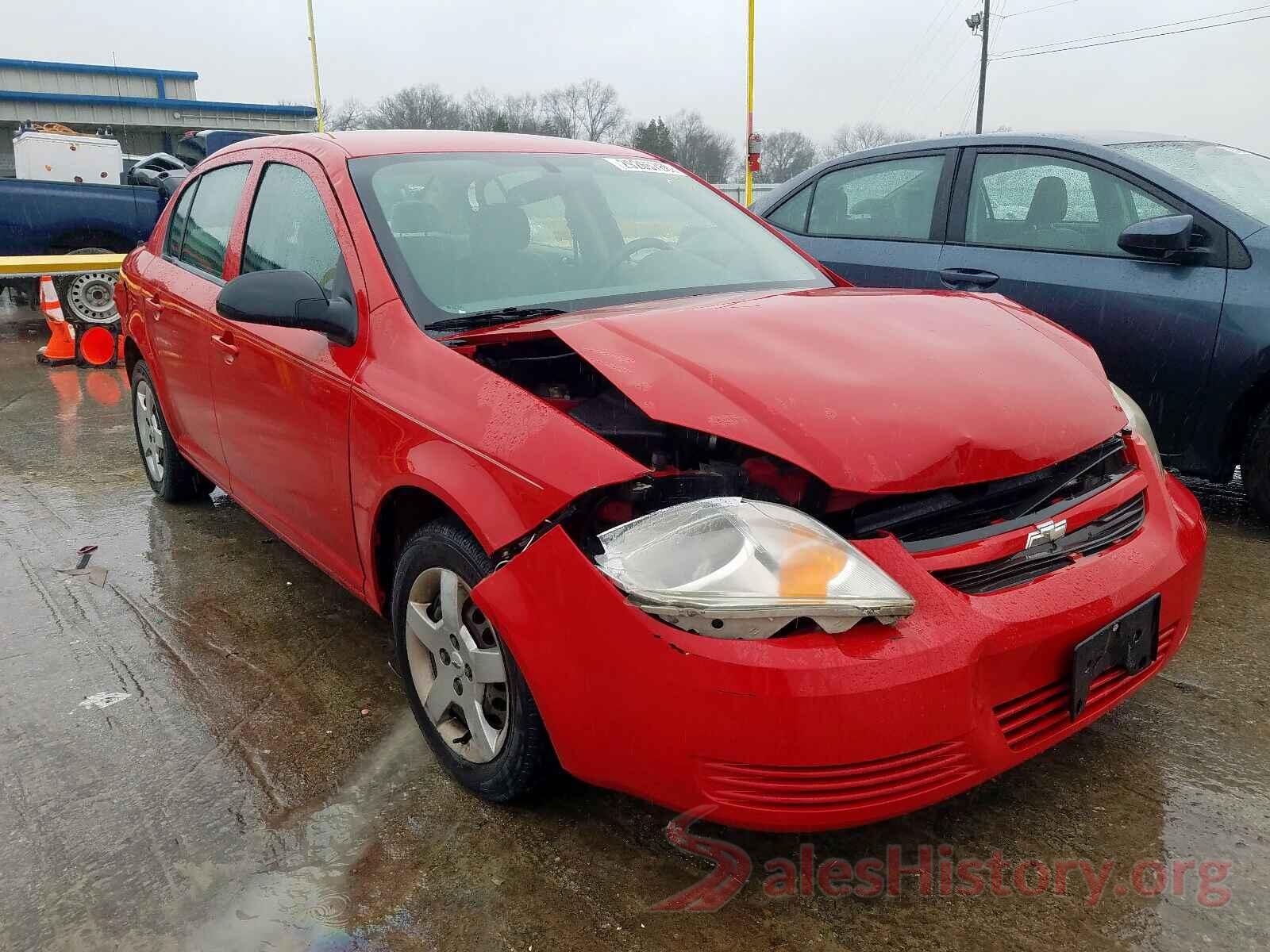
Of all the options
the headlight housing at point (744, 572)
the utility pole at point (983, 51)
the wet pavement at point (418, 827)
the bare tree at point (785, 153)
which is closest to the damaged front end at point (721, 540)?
the headlight housing at point (744, 572)

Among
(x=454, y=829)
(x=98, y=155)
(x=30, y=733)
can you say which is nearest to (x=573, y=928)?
(x=454, y=829)

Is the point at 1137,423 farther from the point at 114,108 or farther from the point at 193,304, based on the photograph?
the point at 114,108

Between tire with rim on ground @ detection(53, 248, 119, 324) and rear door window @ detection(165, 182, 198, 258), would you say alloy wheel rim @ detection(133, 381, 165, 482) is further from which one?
tire with rim on ground @ detection(53, 248, 119, 324)

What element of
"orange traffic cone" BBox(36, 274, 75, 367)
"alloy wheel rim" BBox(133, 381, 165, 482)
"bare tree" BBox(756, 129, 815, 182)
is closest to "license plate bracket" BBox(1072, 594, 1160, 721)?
"alloy wheel rim" BBox(133, 381, 165, 482)

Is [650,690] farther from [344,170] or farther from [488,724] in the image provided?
[344,170]

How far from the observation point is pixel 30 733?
103 inches

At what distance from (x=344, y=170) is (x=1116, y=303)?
3.01m

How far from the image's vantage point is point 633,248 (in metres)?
2.99

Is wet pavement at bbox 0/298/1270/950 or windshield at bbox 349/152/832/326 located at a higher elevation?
windshield at bbox 349/152/832/326

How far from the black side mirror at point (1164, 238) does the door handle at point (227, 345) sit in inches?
132

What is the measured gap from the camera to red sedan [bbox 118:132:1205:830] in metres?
1.66

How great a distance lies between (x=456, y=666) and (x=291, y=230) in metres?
1.60

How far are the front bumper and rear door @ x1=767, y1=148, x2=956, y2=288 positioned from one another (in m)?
2.96

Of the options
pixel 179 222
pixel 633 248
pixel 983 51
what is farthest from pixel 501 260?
pixel 983 51
